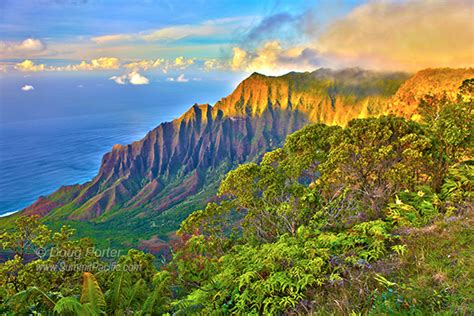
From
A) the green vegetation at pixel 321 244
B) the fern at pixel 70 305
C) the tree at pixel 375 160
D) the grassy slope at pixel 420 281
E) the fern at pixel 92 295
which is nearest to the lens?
the grassy slope at pixel 420 281

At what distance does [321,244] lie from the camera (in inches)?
295

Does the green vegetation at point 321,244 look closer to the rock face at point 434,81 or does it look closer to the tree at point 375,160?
the tree at point 375,160

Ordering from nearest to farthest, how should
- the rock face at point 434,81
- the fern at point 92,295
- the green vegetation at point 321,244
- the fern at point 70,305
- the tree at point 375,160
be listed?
the green vegetation at point 321,244 < the fern at point 70,305 < the fern at point 92,295 < the tree at point 375,160 < the rock face at point 434,81

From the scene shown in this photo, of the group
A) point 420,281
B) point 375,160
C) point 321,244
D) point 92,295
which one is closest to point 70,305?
point 92,295


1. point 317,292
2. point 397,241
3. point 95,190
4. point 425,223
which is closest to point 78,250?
point 317,292

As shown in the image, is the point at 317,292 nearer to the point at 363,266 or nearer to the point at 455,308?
the point at 363,266

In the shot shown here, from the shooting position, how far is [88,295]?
6.92 m

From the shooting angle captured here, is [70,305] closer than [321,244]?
Yes

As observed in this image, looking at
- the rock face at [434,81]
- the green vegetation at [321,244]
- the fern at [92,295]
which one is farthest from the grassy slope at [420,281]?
the rock face at [434,81]

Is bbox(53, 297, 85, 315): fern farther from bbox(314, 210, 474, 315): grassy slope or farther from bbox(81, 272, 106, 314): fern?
bbox(314, 210, 474, 315): grassy slope

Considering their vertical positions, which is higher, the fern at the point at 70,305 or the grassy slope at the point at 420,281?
the grassy slope at the point at 420,281

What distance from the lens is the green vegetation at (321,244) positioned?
17.9ft

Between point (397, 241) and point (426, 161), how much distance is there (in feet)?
15.4

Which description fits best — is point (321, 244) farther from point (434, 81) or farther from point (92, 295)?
point (434, 81)
